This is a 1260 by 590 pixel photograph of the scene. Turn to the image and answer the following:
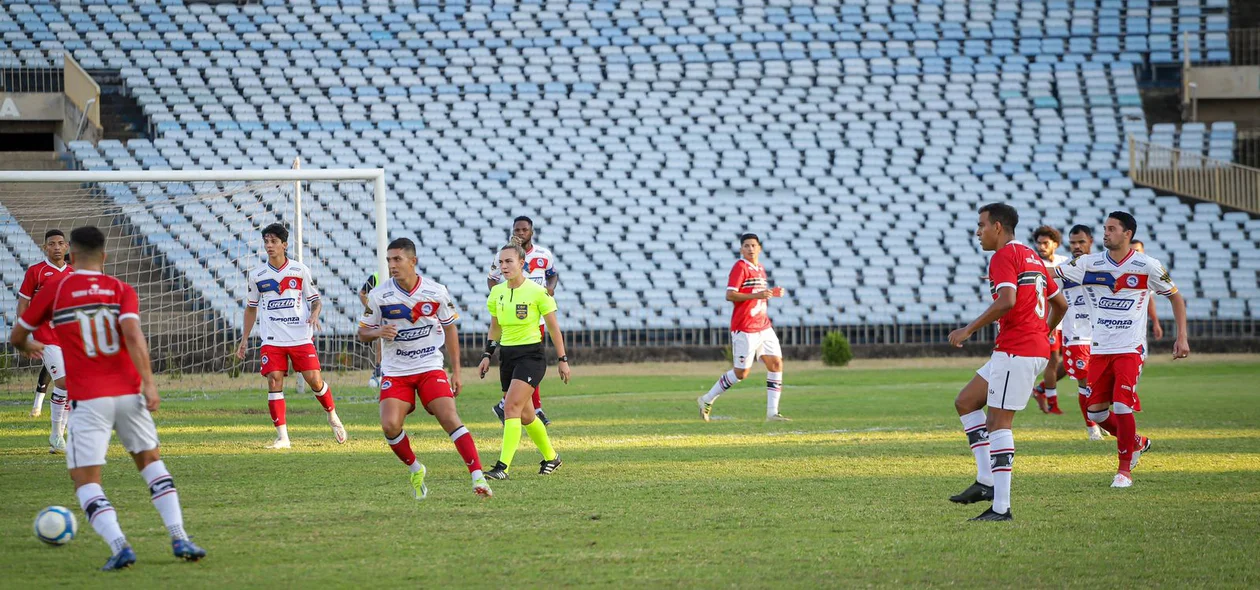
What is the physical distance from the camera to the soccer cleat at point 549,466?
10.4 meters

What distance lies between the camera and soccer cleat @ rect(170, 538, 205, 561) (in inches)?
257

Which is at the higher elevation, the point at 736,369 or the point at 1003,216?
the point at 1003,216

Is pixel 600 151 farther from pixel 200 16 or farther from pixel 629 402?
pixel 629 402

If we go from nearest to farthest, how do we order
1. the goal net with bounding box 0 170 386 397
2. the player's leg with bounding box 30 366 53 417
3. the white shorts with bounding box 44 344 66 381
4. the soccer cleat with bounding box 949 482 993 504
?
the soccer cleat with bounding box 949 482 993 504
the white shorts with bounding box 44 344 66 381
the player's leg with bounding box 30 366 53 417
the goal net with bounding box 0 170 386 397

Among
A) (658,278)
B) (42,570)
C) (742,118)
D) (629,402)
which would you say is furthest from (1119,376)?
(742,118)

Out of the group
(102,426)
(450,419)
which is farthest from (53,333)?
(102,426)

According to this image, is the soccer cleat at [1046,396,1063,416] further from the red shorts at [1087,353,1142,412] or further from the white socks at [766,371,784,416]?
the red shorts at [1087,353,1142,412]

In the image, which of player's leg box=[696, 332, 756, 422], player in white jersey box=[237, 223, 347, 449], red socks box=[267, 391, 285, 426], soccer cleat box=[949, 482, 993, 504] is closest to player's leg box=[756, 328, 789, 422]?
player's leg box=[696, 332, 756, 422]

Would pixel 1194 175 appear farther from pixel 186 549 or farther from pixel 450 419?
pixel 186 549

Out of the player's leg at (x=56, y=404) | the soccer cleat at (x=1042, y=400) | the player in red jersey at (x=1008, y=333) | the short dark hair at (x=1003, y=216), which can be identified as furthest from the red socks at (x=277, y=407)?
the soccer cleat at (x=1042, y=400)

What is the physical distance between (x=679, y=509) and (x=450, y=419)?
190 centimetres

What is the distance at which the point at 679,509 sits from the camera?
8305 millimetres

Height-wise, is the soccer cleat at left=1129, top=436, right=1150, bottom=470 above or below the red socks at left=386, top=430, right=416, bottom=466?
below

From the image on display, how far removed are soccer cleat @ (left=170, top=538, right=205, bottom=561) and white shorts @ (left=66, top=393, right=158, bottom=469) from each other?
0.56m
